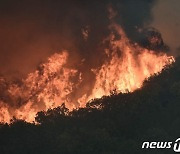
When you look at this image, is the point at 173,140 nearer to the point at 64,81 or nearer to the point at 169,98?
the point at 169,98

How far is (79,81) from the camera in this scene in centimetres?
9506

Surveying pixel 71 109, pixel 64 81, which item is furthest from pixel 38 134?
pixel 64 81

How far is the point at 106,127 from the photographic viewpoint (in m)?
88.4

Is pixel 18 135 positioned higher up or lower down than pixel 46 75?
lower down

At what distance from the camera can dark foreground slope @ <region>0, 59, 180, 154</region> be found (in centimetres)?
7812

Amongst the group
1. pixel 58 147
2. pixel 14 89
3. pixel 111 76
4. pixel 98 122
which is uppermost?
pixel 111 76

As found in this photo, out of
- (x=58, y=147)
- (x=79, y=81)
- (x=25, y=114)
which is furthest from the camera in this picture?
(x=79, y=81)

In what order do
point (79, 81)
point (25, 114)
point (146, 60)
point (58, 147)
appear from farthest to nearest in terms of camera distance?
point (146, 60), point (79, 81), point (25, 114), point (58, 147)

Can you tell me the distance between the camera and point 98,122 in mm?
89562

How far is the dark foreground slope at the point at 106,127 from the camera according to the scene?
256ft

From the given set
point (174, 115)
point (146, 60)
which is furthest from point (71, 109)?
point (146, 60)

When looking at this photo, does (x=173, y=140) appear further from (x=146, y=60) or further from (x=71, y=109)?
(x=146, y=60)

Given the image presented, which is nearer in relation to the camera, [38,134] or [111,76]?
[38,134]

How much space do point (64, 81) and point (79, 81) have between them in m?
3.60
